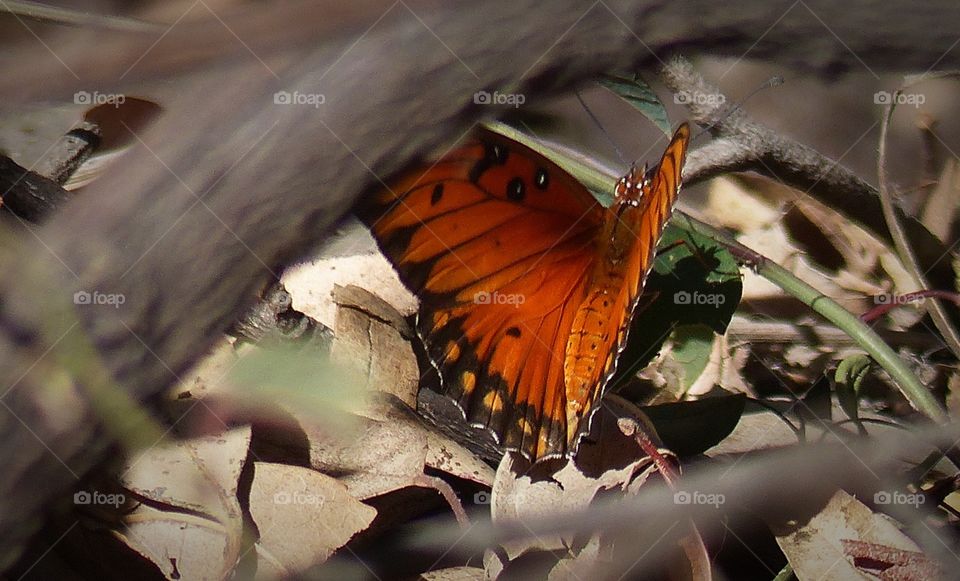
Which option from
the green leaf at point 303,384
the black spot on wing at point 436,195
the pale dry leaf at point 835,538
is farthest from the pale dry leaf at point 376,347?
the pale dry leaf at point 835,538

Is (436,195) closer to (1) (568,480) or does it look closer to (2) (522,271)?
(2) (522,271)

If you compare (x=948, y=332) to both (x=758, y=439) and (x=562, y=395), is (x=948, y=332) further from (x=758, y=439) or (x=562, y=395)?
(x=562, y=395)

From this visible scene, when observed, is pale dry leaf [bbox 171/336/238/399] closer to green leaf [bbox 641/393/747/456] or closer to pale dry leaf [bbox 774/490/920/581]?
green leaf [bbox 641/393/747/456]

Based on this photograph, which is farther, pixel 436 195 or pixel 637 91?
pixel 637 91

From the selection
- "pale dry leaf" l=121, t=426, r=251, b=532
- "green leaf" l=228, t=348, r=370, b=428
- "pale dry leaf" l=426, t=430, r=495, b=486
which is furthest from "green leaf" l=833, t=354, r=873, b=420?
"pale dry leaf" l=121, t=426, r=251, b=532

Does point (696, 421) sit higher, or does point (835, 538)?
point (696, 421)

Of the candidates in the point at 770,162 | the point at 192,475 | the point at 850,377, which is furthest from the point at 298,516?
the point at 770,162

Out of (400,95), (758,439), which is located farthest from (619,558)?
(400,95)
